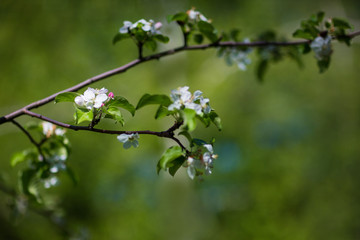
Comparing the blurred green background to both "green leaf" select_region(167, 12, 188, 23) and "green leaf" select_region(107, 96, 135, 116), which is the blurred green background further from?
"green leaf" select_region(107, 96, 135, 116)

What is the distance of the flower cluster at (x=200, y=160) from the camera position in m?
0.59

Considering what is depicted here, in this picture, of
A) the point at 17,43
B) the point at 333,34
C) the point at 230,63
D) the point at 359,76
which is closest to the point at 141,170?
the point at 17,43

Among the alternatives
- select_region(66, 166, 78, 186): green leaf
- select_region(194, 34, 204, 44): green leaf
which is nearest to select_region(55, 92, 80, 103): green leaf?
select_region(66, 166, 78, 186): green leaf

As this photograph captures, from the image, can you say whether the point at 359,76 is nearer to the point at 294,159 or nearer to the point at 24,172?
the point at 294,159

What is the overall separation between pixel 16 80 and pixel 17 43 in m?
0.44

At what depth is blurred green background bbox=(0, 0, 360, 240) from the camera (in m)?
3.13

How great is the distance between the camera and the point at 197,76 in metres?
4.48

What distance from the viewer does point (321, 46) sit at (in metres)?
0.91

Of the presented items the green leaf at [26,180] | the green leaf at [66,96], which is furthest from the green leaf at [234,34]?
the green leaf at [26,180]

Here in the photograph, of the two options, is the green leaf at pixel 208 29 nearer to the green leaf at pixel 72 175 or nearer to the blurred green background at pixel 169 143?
the green leaf at pixel 72 175

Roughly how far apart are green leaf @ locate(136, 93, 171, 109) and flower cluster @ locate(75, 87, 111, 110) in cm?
8

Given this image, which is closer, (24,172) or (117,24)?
(24,172)

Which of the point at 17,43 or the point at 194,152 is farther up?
the point at 17,43

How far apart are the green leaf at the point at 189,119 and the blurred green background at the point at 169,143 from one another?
2320 millimetres
